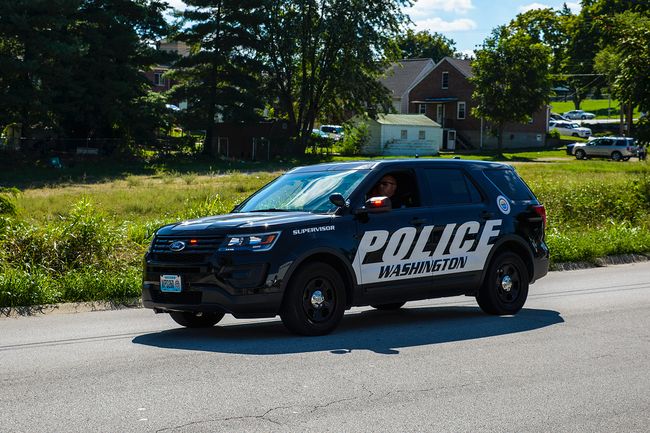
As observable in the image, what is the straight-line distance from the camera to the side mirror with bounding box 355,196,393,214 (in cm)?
998

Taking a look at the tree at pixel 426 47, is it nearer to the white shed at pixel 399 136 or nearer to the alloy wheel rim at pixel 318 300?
the white shed at pixel 399 136

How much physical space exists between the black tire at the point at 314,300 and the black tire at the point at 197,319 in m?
1.40

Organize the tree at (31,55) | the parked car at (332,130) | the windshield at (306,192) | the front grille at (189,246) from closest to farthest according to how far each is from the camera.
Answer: the front grille at (189,246), the windshield at (306,192), the tree at (31,55), the parked car at (332,130)

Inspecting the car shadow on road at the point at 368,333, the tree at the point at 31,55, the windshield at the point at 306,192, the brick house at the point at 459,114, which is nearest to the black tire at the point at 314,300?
the car shadow on road at the point at 368,333

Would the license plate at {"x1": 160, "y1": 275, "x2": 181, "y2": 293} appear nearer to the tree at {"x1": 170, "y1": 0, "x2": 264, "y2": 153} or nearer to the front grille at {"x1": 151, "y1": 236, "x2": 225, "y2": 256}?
the front grille at {"x1": 151, "y1": 236, "x2": 225, "y2": 256}

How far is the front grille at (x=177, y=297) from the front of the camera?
942cm

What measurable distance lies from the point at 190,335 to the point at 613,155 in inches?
2563

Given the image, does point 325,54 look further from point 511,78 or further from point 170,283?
point 170,283

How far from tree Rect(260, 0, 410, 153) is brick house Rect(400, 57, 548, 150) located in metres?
17.2

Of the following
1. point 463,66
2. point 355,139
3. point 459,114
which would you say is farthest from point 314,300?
point 463,66

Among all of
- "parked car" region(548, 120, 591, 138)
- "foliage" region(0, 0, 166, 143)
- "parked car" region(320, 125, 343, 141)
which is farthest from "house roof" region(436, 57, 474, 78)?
"foliage" region(0, 0, 166, 143)

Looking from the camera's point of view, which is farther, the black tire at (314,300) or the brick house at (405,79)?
the brick house at (405,79)

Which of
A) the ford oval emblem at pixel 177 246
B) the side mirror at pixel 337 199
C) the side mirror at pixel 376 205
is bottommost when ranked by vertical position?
the ford oval emblem at pixel 177 246

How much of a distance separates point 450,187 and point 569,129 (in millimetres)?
89849
